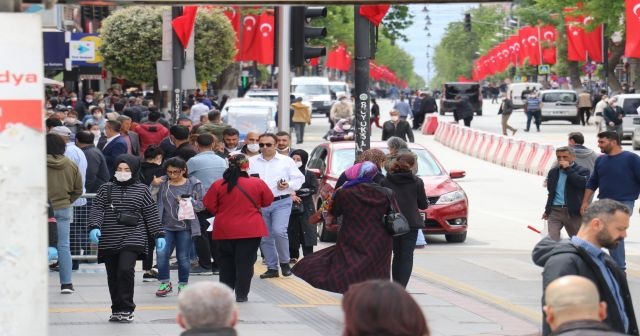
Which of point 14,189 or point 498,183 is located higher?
point 14,189

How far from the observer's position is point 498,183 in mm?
31266

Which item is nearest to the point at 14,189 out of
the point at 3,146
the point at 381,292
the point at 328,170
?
the point at 3,146

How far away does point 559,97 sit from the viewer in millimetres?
59406

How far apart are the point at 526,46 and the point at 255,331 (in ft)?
272

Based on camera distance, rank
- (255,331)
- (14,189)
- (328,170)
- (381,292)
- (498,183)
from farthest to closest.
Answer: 1. (498,183)
2. (328,170)
3. (255,331)
4. (14,189)
5. (381,292)

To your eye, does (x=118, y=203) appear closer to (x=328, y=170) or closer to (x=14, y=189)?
(x=14, y=189)

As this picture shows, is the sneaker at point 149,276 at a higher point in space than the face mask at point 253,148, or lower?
lower

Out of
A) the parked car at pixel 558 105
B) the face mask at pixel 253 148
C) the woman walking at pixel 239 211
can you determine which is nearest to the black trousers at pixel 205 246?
the face mask at pixel 253 148

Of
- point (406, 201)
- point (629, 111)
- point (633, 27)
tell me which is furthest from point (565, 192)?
point (629, 111)

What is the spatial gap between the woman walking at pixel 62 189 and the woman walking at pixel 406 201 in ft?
9.16

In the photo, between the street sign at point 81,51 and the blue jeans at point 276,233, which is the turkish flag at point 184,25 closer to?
the blue jeans at point 276,233

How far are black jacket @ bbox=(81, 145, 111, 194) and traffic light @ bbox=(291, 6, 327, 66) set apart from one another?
2.88m

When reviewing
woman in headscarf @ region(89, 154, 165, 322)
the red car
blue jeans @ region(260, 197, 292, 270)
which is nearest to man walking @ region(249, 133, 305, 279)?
blue jeans @ region(260, 197, 292, 270)

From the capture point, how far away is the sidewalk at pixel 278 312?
11383mm
